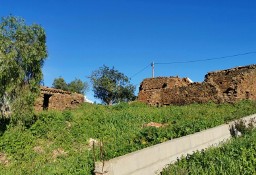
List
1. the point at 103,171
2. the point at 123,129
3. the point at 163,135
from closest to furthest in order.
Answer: the point at 103,171, the point at 163,135, the point at 123,129

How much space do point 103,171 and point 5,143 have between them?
281 inches

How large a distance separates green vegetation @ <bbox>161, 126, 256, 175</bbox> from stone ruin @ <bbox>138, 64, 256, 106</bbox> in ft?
42.5

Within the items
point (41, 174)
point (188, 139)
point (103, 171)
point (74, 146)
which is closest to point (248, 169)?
point (188, 139)

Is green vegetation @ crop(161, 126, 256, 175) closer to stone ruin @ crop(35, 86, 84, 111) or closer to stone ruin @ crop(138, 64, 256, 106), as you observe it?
stone ruin @ crop(138, 64, 256, 106)

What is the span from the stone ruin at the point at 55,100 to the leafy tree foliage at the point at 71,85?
82.7 feet

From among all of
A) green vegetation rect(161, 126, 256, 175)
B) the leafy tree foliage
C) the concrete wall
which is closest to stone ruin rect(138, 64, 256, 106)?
the concrete wall

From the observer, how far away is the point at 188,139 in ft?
27.7

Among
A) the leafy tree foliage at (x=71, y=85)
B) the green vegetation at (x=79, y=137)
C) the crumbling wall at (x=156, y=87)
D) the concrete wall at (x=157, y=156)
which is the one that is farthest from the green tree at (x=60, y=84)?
the concrete wall at (x=157, y=156)

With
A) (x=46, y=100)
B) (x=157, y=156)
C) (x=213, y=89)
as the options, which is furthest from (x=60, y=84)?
(x=157, y=156)

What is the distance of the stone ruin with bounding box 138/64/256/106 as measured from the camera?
20.5 meters

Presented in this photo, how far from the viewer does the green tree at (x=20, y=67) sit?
40.8 ft

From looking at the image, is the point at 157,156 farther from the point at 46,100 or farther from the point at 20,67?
the point at 46,100

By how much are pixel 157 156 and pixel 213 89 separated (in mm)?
15303

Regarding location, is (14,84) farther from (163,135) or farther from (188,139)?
(188,139)
